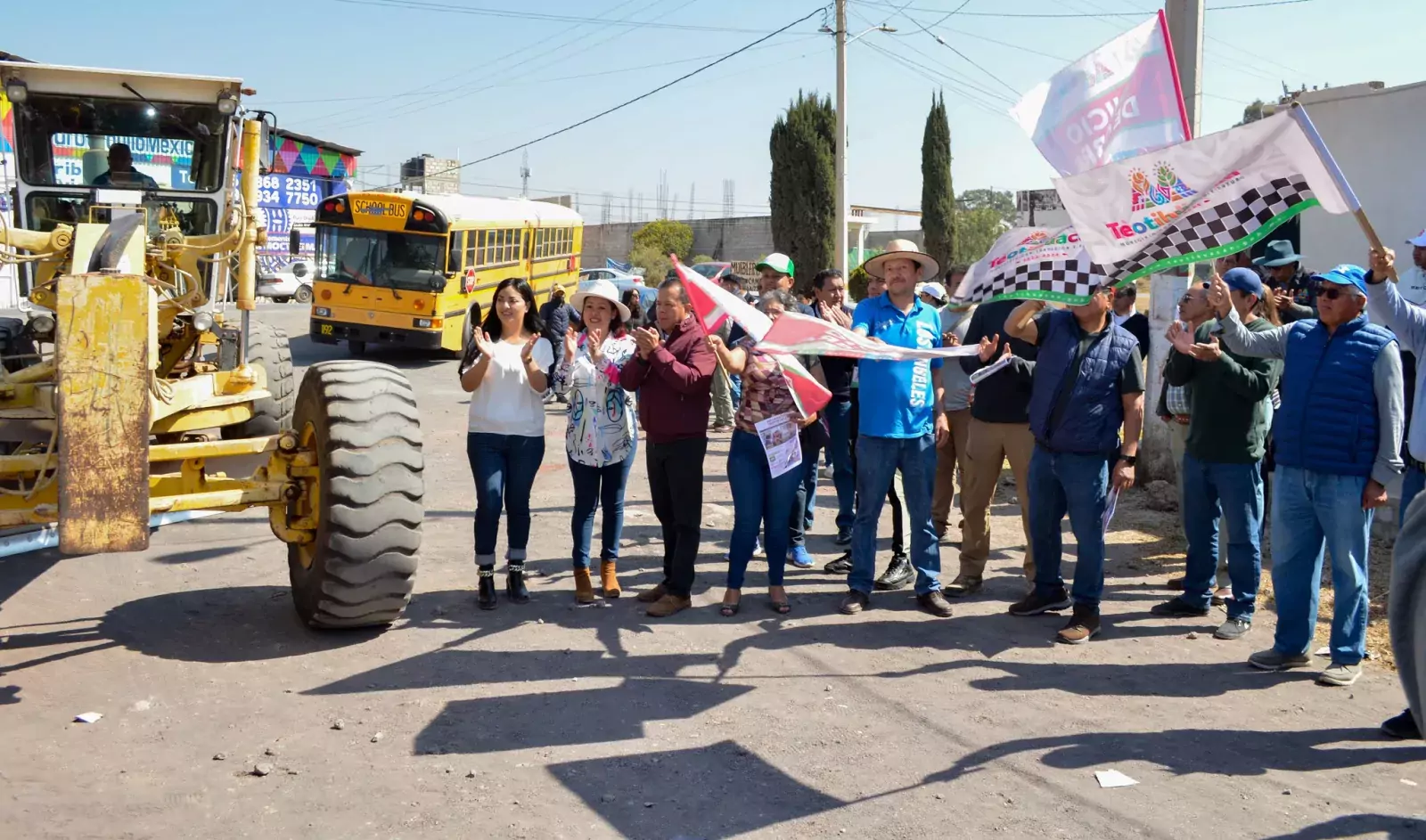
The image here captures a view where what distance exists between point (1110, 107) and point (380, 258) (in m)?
15.8

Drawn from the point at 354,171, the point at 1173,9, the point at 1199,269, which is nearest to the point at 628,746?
the point at 1173,9

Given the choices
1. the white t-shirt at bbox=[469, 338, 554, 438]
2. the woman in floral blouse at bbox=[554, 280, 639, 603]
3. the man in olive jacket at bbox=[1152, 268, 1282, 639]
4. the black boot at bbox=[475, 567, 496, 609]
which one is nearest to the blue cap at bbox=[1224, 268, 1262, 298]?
the man in olive jacket at bbox=[1152, 268, 1282, 639]

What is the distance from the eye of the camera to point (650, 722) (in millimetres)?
5164

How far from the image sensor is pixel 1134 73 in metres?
6.43

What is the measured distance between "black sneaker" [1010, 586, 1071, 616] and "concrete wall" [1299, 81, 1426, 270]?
6159 millimetres

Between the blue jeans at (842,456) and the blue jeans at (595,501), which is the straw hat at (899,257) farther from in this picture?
the blue jeans at (595,501)

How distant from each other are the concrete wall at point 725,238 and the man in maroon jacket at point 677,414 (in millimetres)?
38649

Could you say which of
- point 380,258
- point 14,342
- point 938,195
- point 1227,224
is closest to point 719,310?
point 1227,224

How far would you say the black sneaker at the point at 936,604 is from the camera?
682 centimetres

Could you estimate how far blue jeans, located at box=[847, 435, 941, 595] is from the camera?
22.6ft

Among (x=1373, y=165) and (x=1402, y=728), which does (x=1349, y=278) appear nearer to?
(x=1402, y=728)

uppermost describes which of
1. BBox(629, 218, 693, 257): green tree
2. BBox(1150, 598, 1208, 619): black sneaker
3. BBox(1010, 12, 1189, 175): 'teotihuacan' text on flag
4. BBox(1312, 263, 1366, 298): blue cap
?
BBox(629, 218, 693, 257): green tree

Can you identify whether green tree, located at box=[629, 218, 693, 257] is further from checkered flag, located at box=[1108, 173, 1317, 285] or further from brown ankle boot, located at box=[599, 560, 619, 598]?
checkered flag, located at box=[1108, 173, 1317, 285]

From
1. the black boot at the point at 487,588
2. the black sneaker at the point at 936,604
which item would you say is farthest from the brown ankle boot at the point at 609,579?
the black sneaker at the point at 936,604
